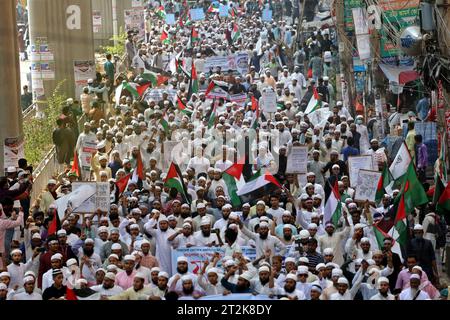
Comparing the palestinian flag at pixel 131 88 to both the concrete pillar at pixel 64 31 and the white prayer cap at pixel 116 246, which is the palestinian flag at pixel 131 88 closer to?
the concrete pillar at pixel 64 31

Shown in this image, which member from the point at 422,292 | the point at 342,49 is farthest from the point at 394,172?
the point at 342,49

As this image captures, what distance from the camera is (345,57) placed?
32.9 meters

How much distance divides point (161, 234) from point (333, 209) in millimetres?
2224

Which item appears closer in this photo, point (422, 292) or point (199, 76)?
point (422, 292)

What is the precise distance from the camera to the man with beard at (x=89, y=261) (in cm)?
1651

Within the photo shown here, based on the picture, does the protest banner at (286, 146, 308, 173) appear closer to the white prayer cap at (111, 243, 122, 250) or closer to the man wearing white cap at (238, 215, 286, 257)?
the man wearing white cap at (238, 215, 286, 257)

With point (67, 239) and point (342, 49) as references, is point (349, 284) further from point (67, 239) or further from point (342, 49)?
point (342, 49)

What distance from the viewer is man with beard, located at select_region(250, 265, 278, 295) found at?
1507 centimetres

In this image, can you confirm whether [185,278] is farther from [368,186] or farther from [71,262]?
[368,186]

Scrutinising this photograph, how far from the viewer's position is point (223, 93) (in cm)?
2956

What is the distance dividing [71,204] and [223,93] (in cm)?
1134

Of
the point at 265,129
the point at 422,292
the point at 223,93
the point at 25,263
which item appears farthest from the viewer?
the point at 223,93

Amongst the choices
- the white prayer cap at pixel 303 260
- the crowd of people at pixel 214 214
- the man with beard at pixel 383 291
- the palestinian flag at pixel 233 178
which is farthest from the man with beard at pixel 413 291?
the palestinian flag at pixel 233 178

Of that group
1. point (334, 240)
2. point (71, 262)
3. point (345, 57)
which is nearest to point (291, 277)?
point (334, 240)
